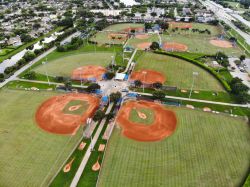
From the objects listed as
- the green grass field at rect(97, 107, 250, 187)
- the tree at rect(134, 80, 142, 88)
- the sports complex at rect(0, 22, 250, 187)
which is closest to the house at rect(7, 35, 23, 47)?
the sports complex at rect(0, 22, 250, 187)

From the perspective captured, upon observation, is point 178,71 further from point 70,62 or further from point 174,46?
point 70,62

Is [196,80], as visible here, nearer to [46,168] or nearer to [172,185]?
[172,185]

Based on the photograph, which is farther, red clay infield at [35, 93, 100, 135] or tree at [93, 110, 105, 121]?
tree at [93, 110, 105, 121]

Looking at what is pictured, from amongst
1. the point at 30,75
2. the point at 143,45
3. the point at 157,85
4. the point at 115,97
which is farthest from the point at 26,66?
the point at 143,45

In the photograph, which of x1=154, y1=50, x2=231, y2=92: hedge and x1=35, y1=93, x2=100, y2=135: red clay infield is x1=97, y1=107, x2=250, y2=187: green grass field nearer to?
x1=35, y1=93, x2=100, y2=135: red clay infield

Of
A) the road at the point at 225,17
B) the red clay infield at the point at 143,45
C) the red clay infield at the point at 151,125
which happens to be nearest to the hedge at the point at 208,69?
the red clay infield at the point at 143,45
